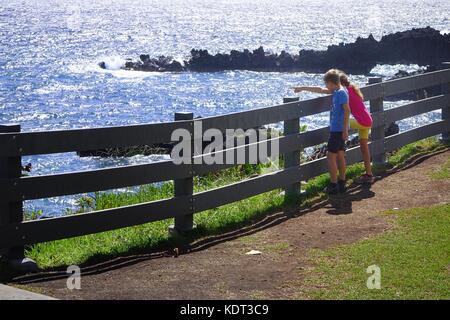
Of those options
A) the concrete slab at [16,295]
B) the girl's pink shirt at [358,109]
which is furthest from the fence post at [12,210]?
the girl's pink shirt at [358,109]

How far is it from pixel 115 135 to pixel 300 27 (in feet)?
465

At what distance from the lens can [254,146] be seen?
10.7m

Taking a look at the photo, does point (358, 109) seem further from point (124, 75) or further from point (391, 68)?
point (391, 68)

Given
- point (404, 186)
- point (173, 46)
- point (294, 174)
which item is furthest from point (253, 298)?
point (173, 46)

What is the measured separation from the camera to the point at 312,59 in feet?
267

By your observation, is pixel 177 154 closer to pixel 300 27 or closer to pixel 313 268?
pixel 313 268

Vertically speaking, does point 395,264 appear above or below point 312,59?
above

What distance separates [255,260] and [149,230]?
178cm

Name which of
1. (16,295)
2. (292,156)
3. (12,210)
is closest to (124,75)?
(292,156)

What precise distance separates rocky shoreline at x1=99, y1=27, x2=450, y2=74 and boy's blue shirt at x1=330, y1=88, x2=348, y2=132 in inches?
2664

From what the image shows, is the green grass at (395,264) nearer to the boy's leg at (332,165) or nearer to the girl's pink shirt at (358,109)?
the boy's leg at (332,165)

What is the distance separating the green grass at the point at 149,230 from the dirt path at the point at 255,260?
0.24 metres

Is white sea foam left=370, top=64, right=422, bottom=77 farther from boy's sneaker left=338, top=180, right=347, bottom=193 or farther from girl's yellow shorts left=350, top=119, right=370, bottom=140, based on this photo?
boy's sneaker left=338, top=180, right=347, bottom=193

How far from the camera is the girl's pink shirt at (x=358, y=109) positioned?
477 inches
